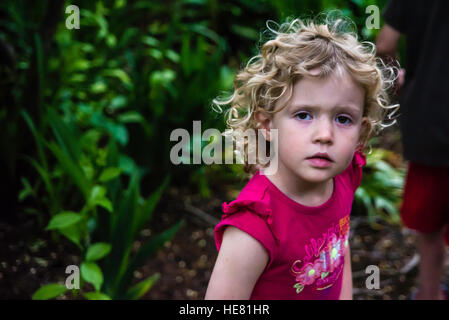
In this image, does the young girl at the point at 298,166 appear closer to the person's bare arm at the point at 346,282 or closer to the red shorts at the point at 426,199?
the person's bare arm at the point at 346,282

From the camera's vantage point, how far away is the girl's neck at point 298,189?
1.12 meters

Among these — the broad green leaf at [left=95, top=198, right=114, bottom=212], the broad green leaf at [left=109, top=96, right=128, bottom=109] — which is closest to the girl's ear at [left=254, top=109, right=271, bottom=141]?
the broad green leaf at [left=95, top=198, right=114, bottom=212]

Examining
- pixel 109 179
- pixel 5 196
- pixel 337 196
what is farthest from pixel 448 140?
pixel 5 196

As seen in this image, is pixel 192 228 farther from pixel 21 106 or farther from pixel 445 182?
pixel 445 182

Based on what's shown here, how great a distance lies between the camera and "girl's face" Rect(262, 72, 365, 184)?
103 cm

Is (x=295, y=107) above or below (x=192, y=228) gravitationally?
above

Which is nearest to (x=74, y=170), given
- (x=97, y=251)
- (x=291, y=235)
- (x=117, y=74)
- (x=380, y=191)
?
(x=97, y=251)

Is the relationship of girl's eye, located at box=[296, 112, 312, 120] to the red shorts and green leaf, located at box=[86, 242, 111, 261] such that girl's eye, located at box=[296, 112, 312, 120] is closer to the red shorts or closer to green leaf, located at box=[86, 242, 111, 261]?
green leaf, located at box=[86, 242, 111, 261]

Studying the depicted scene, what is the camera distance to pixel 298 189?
1117mm

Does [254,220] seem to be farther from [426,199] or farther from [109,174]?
[426,199]

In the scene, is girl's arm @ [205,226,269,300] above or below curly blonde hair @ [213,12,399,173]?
below

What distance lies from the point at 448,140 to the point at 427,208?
0.93 feet

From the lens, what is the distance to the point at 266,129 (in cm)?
116

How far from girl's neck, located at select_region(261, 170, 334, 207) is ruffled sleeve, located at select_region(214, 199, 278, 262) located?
103mm
